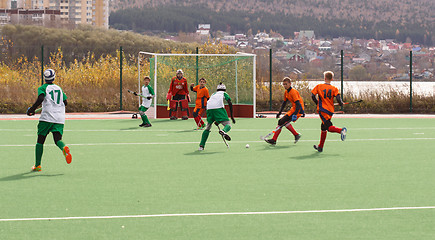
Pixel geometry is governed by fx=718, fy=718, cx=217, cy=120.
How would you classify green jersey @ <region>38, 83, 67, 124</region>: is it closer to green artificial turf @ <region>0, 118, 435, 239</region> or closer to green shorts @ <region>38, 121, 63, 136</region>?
green shorts @ <region>38, 121, 63, 136</region>

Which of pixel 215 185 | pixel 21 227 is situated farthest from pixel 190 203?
pixel 21 227

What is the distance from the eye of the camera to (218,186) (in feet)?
33.7

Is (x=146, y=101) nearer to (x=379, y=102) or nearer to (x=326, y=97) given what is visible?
(x=326, y=97)

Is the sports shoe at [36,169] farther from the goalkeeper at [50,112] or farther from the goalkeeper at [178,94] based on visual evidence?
the goalkeeper at [178,94]

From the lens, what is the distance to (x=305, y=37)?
611 ft

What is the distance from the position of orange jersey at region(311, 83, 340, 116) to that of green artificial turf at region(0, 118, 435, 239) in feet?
2.98

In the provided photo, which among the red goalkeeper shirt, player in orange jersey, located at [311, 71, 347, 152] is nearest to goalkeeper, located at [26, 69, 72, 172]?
player in orange jersey, located at [311, 71, 347, 152]

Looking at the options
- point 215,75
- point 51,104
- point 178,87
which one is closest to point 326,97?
point 51,104

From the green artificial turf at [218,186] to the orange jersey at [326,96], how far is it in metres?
0.91

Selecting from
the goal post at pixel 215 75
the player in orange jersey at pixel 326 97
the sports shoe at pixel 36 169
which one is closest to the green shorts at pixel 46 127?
the sports shoe at pixel 36 169

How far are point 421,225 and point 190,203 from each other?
111 inches

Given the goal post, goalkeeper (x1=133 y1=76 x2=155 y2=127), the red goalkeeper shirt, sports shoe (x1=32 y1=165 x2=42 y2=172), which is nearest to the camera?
sports shoe (x1=32 y1=165 x2=42 y2=172)

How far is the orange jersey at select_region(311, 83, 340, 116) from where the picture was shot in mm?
14367

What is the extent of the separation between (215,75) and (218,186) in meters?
18.5
